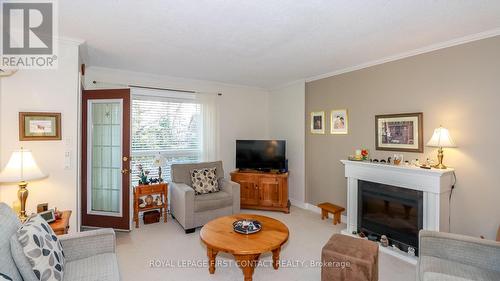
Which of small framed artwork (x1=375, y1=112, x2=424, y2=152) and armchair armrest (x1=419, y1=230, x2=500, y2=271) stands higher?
small framed artwork (x1=375, y1=112, x2=424, y2=152)

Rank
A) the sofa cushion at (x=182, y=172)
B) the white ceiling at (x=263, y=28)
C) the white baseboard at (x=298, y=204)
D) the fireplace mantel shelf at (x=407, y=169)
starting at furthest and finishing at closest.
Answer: the white baseboard at (x=298, y=204) → the sofa cushion at (x=182, y=172) → the fireplace mantel shelf at (x=407, y=169) → the white ceiling at (x=263, y=28)

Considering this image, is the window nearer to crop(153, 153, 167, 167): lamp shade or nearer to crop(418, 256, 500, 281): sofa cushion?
crop(153, 153, 167, 167): lamp shade

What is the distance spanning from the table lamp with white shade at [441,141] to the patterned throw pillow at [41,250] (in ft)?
12.0

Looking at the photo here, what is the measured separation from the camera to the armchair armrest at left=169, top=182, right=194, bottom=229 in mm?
3566

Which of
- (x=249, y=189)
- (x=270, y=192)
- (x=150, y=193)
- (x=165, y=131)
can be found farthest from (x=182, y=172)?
(x=270, y=192)

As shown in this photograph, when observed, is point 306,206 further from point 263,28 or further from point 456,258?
point 263,28

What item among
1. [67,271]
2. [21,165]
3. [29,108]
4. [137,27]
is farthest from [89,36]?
[67,271]

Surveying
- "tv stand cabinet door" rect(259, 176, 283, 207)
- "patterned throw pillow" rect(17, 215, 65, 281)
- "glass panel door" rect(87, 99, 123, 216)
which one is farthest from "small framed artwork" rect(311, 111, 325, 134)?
"patterned throw pillow" rect(17, 215, 65, 281)

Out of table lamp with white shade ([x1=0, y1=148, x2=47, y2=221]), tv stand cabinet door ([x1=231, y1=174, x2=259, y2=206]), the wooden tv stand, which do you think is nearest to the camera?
table lamp with white shade ([x1=0, y1=148, x2=47, y2=221])

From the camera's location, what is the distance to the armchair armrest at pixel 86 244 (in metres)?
1.97

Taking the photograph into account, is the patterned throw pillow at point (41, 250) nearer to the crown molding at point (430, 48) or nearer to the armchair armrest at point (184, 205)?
the armchair armrest at point (184, 205)

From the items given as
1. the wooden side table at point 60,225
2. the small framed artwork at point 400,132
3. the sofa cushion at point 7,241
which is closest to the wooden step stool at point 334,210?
the small framed artwork at point 400,132

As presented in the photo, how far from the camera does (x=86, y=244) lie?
2.03m

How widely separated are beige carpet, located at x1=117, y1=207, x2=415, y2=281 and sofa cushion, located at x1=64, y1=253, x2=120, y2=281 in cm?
69
